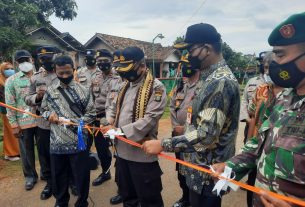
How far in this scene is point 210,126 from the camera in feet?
6.95

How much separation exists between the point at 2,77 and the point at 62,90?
8.93ft

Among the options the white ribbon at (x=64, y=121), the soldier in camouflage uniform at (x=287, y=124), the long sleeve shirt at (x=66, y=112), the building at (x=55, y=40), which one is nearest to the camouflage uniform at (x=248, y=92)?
the long sleeve shirt at (x=66, y=112)

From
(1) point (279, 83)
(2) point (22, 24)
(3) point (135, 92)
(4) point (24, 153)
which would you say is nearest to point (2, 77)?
(4) point (24, 153)

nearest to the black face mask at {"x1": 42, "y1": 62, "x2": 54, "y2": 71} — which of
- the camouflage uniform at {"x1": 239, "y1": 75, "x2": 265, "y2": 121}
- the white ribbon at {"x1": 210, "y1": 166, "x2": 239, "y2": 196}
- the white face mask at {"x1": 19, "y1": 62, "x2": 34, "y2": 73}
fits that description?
the white face mask at {"x1": 19, "y1": 62, "x2": 34, "y2": 73}

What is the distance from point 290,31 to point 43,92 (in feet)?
11.4

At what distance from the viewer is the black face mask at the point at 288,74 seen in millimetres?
1609

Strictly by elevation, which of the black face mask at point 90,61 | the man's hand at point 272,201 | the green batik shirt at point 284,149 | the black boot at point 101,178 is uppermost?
the black face mask at point 90,61

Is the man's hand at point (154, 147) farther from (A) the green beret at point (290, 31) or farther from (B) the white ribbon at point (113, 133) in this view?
(A) the green beret at point (290, 31)

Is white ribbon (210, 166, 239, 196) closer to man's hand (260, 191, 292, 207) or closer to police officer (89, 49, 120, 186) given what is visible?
man's hand (260, 191, 292, 207)

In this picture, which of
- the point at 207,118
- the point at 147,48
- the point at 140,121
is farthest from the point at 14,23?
the point at 147,48

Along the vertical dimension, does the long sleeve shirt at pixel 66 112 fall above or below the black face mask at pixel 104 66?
below

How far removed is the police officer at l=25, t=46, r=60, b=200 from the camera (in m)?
4.20

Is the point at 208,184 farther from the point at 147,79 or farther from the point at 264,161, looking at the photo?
the point at 147,79

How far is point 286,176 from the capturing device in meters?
1.54
